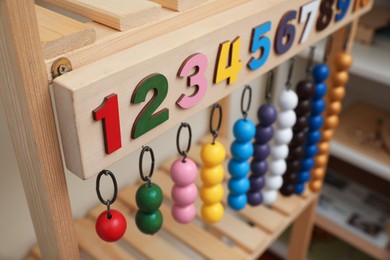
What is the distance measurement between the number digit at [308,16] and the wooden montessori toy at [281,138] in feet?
0.22

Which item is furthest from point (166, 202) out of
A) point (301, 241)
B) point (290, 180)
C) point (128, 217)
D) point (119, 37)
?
point (119, 37)

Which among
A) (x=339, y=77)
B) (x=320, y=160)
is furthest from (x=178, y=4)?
(x=320, y=160)

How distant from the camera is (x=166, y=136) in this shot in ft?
3.39

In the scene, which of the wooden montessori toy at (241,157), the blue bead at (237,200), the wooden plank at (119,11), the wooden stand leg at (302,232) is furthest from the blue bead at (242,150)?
the wooden stand leg at (302,232)

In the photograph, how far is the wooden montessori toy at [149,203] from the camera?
59 centimetres

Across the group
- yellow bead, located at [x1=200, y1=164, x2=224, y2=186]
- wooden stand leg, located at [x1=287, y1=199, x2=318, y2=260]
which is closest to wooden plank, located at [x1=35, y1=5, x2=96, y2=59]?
yellow bead, located at [x1=200, y1=164, x2=224, y2=186]

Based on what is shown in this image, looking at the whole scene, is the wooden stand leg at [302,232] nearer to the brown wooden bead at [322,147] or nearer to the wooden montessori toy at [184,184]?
the brown wooden bead at [322,147]

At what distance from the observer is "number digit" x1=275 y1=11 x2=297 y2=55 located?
24.9 inches

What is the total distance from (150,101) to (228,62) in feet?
0.47

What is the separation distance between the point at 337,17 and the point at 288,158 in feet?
1.01

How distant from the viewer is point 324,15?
728mm

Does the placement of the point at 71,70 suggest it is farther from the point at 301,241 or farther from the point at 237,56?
the point at 301,241

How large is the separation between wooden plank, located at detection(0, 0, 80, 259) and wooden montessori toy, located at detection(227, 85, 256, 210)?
0.32 meters

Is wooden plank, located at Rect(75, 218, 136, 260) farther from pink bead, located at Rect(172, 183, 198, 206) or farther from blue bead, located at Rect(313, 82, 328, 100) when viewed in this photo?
blue bead, located at Rect(313, 82, 328, 100)
